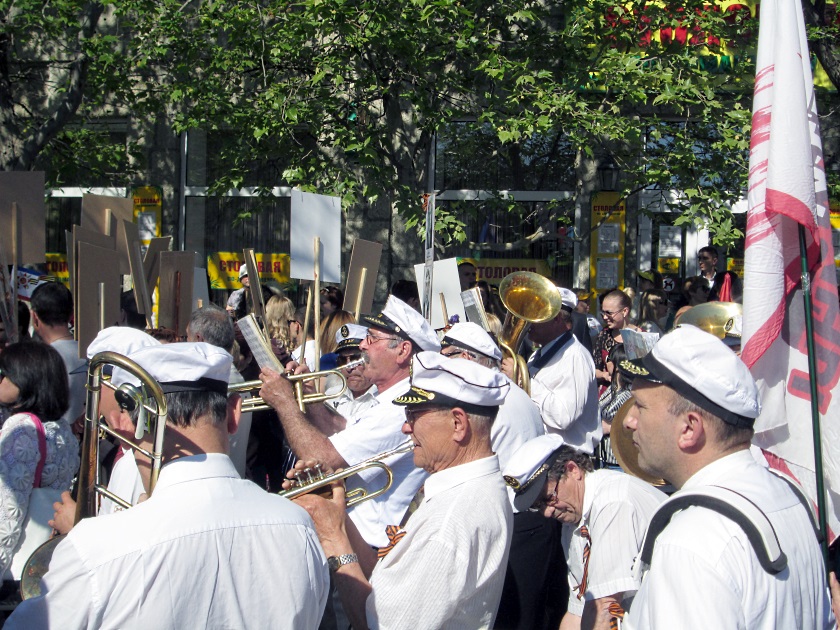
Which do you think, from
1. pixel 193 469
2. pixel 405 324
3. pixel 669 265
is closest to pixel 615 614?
pixel 193 469

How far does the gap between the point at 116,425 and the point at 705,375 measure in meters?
1.53

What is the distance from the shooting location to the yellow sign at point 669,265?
548 inches

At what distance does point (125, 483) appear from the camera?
3.29 metres

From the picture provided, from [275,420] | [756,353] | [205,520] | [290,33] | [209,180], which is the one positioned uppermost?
[290,33]

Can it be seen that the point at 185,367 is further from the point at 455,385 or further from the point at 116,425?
the point at 455,385

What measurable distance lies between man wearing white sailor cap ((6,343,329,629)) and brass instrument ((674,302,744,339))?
346 cm

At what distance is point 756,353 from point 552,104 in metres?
6.46

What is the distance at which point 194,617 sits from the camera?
6.70 ft

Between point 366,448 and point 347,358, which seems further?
point 347,358

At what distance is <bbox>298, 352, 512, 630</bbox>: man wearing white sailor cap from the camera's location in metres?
2.53

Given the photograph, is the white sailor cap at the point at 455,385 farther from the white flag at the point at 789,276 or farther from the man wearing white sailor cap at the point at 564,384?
the man wearing white sailor cap at the point at 564,384

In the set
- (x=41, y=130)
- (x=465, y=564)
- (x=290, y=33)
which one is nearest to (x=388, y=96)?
(x=290, y=33)

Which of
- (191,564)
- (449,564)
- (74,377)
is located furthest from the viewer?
(74,377)

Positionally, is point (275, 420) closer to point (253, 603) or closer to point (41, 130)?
point (253, 603)
